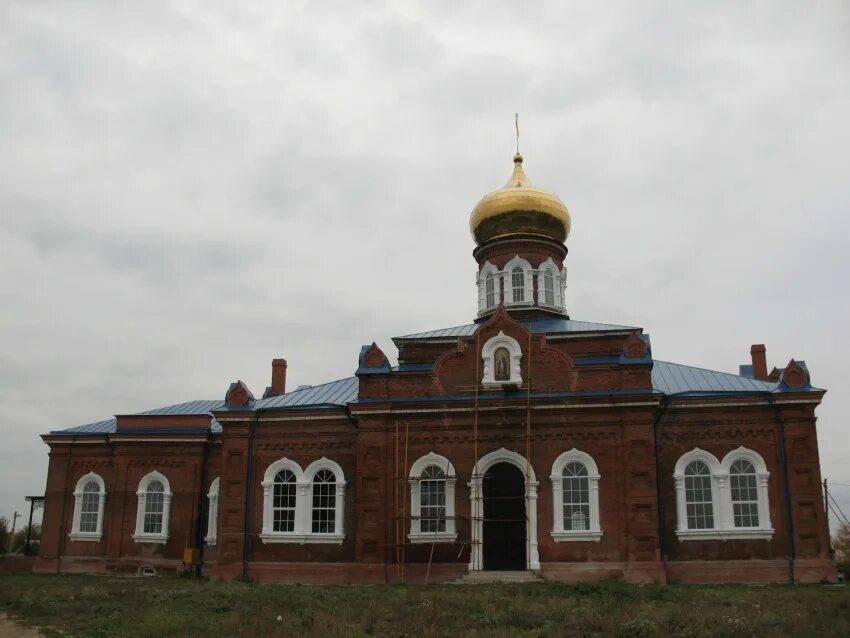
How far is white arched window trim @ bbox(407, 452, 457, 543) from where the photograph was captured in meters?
22.2

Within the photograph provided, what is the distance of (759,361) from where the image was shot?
88.7 ft

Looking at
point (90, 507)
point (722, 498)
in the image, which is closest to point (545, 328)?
point (722, 498)

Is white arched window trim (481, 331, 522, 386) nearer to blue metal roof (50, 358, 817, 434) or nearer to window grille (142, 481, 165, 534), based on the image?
blue metal roof (50, 358, 817, 434)

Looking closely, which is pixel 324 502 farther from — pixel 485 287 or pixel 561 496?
pixel 485 287

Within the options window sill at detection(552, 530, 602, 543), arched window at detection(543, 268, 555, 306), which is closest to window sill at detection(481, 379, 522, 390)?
window sill at detection(552, 530, 602, 543)

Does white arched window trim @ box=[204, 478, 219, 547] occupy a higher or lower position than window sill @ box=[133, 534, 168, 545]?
higher

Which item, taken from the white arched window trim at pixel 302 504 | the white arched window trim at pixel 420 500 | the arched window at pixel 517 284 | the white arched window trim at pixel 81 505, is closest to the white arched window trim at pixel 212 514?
the white arched window trim at pixel 302 504

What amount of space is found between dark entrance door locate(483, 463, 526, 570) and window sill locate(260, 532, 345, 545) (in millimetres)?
3941

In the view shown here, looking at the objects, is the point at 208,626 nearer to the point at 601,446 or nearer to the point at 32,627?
the point at 32,627

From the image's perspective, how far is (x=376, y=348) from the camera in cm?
2350

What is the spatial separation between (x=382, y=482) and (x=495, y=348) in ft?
14.9

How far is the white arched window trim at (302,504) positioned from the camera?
23484 millimetres

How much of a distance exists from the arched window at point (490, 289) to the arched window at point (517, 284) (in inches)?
27.8

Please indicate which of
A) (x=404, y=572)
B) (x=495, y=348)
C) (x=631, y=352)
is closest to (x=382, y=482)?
(x=404, y=572)
